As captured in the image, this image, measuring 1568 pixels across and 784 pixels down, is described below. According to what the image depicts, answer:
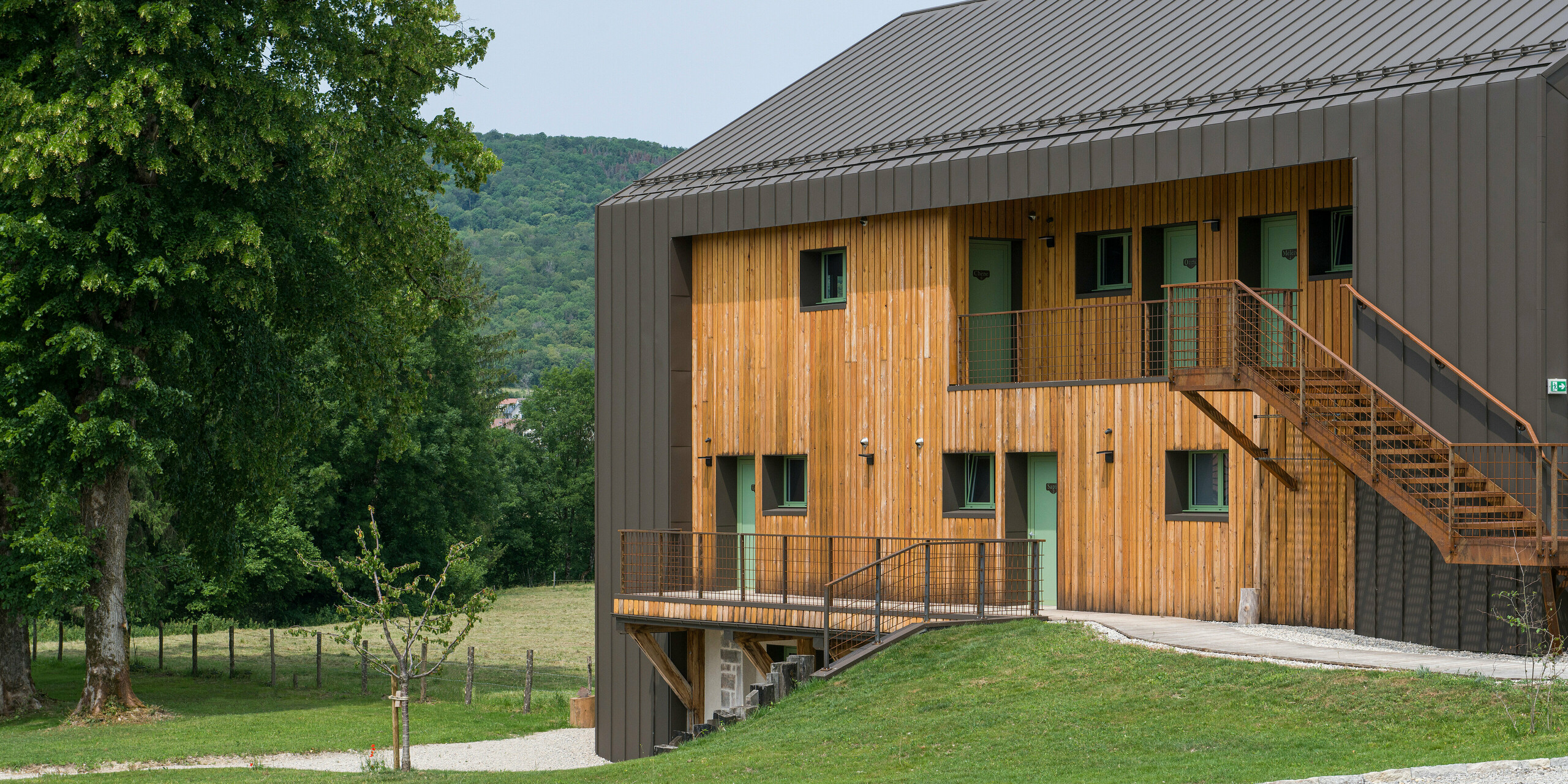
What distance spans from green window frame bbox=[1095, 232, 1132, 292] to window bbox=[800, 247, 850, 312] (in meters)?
3.66

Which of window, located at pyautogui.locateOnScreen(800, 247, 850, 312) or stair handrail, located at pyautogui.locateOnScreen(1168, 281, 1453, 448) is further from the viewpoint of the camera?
window, located at pyautogui.locateOnScreen(800, 247, 850, 312)

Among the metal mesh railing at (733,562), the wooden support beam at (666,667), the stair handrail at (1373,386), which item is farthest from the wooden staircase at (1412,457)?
the wooden support beam at (666,667)

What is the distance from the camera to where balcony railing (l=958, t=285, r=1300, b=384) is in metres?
20.0

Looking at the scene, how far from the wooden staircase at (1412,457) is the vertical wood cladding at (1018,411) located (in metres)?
1.40

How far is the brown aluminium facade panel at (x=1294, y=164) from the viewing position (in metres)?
15.8

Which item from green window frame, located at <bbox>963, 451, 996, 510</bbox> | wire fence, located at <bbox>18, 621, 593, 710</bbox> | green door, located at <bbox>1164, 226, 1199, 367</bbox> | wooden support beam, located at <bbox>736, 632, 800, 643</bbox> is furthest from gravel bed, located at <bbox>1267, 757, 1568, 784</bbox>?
wire fence, located at <bbox>18, 621, 593, 710</bbox>

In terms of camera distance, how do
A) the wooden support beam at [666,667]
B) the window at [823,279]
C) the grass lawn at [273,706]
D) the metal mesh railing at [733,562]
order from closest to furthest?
the metal mesh railing at [733,562], the grass lawn at [273,706], the wooden support beam at [666,667], the window at [823,279]

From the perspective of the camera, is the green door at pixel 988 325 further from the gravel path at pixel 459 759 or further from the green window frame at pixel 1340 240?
the gravel path at pixel 459 759

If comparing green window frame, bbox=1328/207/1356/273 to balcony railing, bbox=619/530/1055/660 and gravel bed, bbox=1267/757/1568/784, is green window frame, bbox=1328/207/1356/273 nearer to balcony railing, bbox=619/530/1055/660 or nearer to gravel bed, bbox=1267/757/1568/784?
balcony railing, bbox=619/530/1055/660

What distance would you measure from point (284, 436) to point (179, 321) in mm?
2570

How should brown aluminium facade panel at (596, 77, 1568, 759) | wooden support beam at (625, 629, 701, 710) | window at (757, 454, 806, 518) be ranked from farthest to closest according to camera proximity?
1. window at (757, 454, 806, 518)
2. wooden support beam at (625, 629, 701, 710)
3. brown aluminium facade panel at (596, 77, 1568, 759)

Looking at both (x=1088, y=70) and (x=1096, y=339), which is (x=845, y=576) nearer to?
(x=1096, y=339)

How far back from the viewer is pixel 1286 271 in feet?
63.3

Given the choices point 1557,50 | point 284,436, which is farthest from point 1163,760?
point 284,436
